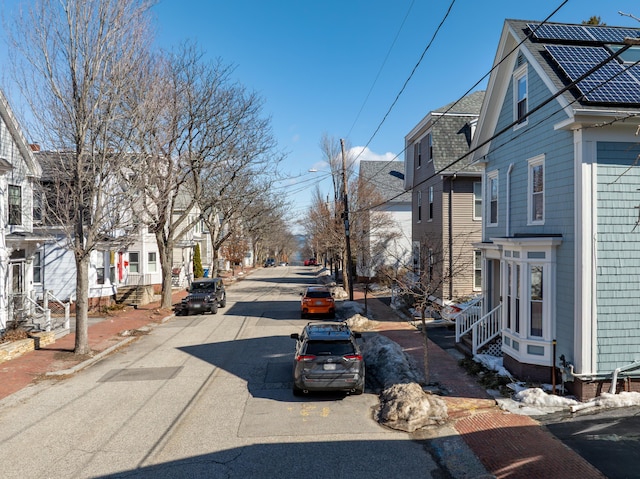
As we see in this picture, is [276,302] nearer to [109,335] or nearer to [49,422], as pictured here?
[109,335]

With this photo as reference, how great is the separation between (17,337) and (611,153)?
1863 centimetres

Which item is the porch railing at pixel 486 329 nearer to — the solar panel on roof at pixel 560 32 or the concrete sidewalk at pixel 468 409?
the concrete sidewalk at pixel 468 409

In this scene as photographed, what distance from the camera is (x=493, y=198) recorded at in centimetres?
1642

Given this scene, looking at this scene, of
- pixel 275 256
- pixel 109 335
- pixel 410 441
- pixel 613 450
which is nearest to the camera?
pixel 613 450

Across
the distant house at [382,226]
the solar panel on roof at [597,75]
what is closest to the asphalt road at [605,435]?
the solar panel on roof at [597,75]

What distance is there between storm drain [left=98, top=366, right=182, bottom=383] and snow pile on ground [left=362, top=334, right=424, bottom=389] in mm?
5578

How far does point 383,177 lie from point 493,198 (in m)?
29.0

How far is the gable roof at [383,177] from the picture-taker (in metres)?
43.2

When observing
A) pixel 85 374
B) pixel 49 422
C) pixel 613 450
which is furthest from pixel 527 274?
pixel 85 374

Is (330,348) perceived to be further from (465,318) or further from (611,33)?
(611,33)

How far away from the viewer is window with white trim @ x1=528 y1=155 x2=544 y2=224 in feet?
42.0

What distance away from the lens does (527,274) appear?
40.2 ft

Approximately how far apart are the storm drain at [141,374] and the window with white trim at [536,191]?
10.7 meters

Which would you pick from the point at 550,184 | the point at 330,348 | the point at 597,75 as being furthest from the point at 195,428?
the point at 597,75
